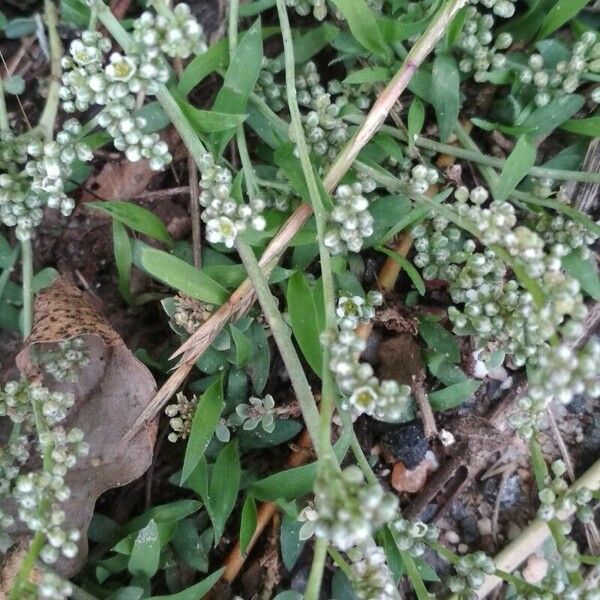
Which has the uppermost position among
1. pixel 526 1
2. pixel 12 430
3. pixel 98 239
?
pixel 526 1

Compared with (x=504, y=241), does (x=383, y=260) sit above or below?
below

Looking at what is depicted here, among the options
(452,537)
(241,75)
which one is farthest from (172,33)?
(452,537)

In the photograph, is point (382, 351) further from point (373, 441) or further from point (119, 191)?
point (119, 191)

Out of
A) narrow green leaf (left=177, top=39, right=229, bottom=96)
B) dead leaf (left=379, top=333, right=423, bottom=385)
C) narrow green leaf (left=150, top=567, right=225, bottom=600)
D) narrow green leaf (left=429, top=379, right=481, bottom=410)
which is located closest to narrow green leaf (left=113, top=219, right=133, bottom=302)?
narrow green leaf (left=177, top=39, right=229, bottom=96)

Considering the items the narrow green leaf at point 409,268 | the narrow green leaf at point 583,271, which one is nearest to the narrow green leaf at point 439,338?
the narrow green leaf at point 409,268

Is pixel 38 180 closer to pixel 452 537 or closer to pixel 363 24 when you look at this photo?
pixel 363 24

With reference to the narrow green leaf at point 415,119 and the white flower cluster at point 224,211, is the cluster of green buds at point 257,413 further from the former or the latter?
the narrow green leaf at point 415,119

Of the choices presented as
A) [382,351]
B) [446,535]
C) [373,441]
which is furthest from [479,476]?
[382,351]
